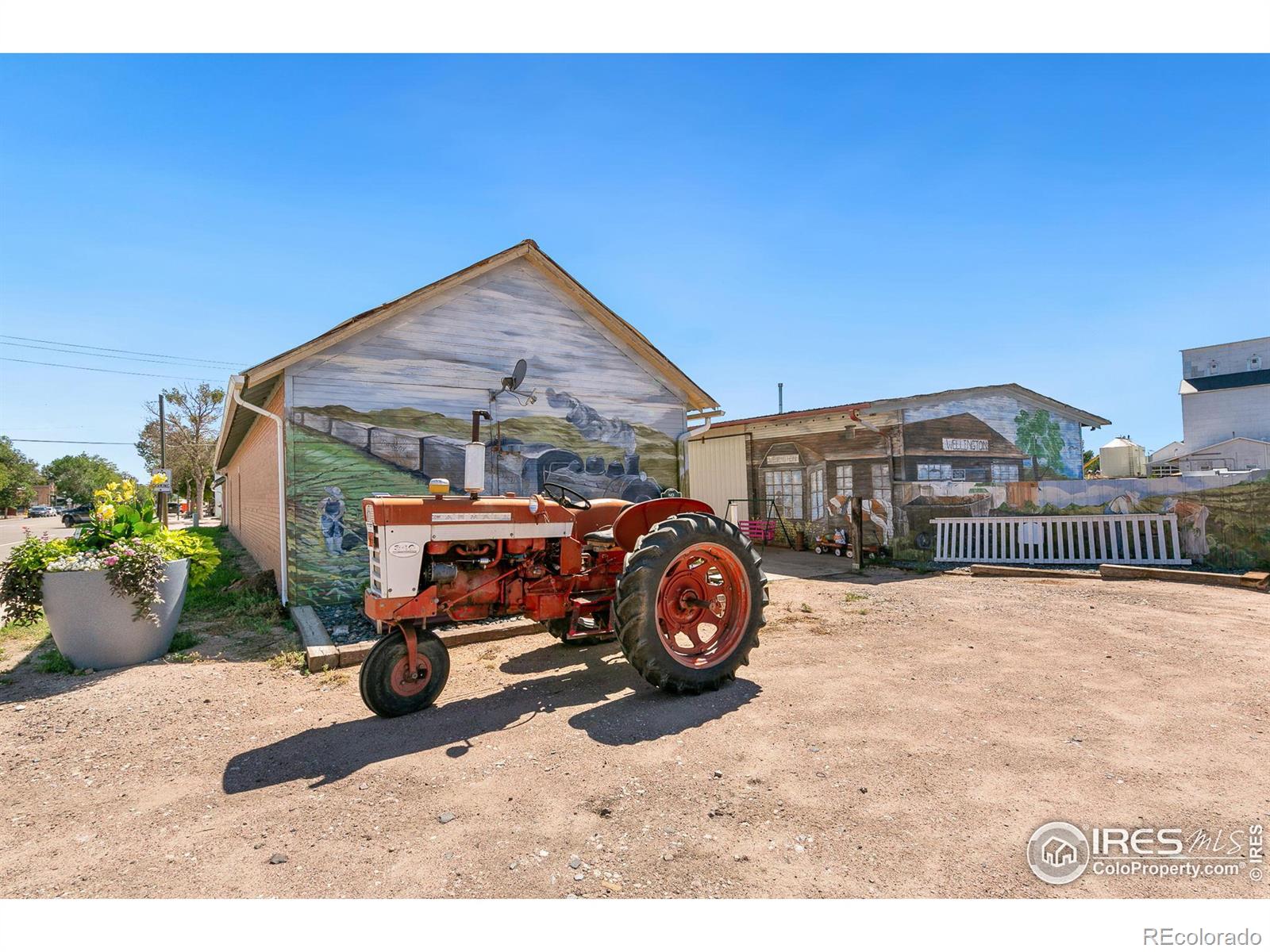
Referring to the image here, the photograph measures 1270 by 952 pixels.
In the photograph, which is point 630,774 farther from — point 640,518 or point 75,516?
Result: point 75,516

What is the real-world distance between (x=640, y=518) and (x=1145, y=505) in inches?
425

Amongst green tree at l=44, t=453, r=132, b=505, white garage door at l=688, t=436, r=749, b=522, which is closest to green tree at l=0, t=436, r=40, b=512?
green tree at l=44, t=453, r=132, b=505

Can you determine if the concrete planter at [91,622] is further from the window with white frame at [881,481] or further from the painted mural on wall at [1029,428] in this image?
the painted mural on wall at [1029,428]

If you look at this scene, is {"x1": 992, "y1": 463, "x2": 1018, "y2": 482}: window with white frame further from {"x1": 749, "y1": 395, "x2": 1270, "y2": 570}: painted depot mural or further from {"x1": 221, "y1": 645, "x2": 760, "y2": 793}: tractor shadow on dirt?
{"x1": 221, "y1": 645, "x2": 760, "y2": 793}: tractor shadow on dirt

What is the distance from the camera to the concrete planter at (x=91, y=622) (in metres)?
5.68

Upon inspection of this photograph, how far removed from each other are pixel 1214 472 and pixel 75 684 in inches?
615

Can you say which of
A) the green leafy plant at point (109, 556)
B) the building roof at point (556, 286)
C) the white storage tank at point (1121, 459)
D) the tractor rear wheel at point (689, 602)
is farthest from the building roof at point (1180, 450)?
the green leafy plant at point (109, 556)

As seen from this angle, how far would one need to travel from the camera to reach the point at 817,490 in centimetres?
1489

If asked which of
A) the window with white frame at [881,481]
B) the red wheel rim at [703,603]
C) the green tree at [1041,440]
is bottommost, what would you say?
the red wheel rim at [703,603]

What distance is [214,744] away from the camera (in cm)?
409

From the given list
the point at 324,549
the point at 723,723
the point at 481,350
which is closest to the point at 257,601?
the point at 324,549

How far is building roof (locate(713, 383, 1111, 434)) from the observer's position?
1300 cm

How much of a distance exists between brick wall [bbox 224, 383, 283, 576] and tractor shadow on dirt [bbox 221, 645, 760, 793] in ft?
16.2

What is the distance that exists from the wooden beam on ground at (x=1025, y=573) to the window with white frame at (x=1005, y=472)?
391 cm
